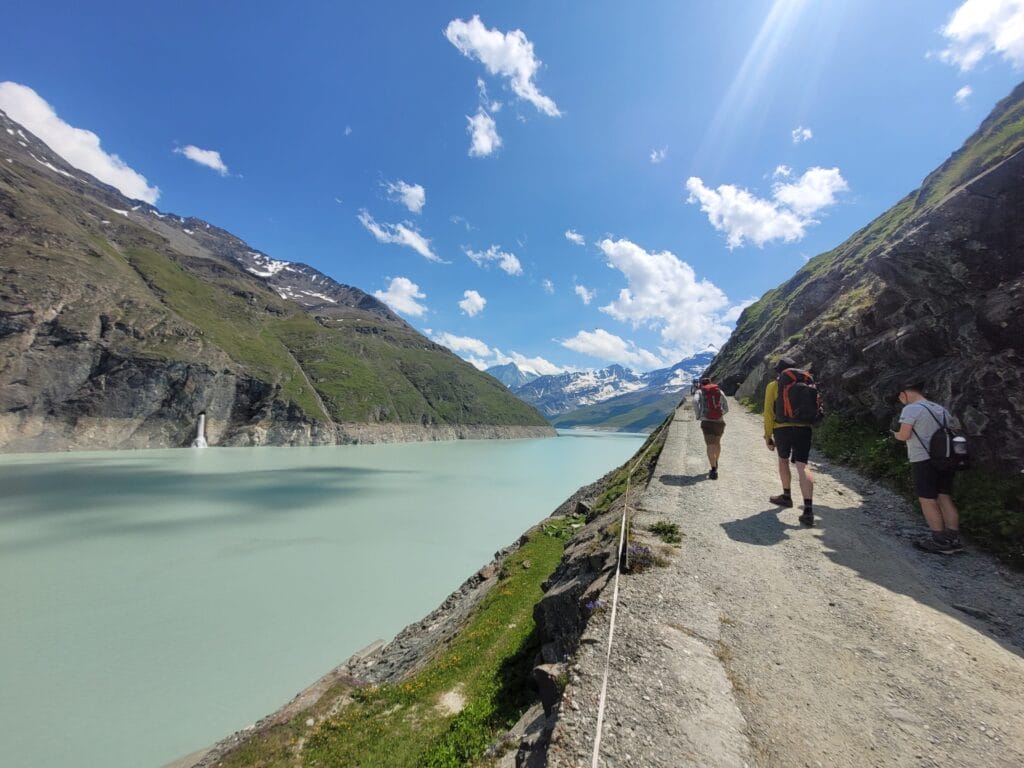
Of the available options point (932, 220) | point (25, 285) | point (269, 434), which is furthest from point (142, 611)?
point (25, 285)

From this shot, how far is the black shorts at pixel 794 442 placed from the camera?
379 inches

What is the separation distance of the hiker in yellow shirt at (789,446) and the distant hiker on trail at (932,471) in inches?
65.0

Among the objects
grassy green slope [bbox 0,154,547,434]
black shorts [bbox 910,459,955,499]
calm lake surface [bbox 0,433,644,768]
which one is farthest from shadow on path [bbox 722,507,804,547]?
grassy green slope [bbox 0,154,547,434]

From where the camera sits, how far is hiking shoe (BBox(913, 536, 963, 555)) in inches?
309

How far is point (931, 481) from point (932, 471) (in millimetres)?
211

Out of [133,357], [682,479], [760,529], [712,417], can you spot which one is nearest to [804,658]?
[760,529]

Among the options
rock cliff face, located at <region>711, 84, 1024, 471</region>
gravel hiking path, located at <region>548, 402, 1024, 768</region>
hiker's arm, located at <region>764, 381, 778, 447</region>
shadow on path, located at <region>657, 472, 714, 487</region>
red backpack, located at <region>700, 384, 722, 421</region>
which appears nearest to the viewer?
gravel hiking path, located at <region>548, 402, 1024, 768</region>

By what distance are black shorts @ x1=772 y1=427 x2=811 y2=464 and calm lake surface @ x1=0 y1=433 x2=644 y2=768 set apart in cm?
1615

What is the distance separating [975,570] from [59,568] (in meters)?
35.6

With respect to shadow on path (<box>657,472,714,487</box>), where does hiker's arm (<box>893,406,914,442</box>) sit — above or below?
above

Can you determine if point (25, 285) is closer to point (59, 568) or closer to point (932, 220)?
point (59, 568)

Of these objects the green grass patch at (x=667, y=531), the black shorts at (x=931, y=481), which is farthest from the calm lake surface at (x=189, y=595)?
the black shorts at (x=931, y=481)

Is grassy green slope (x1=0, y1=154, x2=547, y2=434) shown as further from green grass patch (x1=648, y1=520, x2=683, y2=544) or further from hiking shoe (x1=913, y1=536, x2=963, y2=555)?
hiking shoe (x1=913, y1=536, x2=963, y2=555)

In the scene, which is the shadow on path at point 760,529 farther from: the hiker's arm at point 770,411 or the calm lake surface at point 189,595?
the calm lake surface at point 189,595
